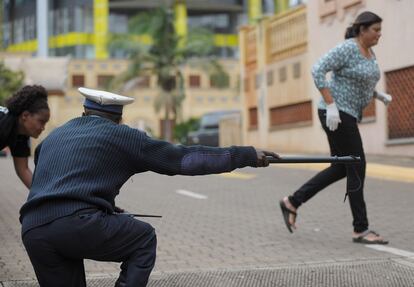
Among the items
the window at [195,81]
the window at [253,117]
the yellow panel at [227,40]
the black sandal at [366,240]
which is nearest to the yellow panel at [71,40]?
the window at [195,81]

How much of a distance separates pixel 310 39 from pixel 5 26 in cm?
5134

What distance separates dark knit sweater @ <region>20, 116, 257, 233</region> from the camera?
3.19 metres

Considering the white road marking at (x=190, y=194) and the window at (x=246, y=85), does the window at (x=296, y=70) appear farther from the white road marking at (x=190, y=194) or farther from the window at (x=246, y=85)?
the white road marking at (x=190, y=194)

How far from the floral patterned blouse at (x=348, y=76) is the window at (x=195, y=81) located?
47.3 metres

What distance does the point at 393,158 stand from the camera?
15859 millimetres

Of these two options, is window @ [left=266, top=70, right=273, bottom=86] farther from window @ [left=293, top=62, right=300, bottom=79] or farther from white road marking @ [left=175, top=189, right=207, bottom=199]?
white road marking @ [left=175, top=189, right=207, bottom=199]

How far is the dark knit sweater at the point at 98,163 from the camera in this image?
126 inches

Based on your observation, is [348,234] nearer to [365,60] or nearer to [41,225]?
[365,60]

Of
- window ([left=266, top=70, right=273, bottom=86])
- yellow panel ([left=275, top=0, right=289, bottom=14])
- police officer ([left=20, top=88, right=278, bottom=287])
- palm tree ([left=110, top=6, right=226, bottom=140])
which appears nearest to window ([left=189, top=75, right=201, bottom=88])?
yellow panel ([left=275, top=0, right=289, bottom=14])

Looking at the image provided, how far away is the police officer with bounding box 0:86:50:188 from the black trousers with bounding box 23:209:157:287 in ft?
3.78

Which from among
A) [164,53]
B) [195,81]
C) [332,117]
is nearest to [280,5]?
[195,81]

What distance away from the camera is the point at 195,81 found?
5375cm

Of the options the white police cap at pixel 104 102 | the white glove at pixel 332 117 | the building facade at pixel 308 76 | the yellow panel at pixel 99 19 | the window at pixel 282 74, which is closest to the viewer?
the white police cap at pixel 104 102

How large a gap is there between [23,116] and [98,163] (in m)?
1.24
